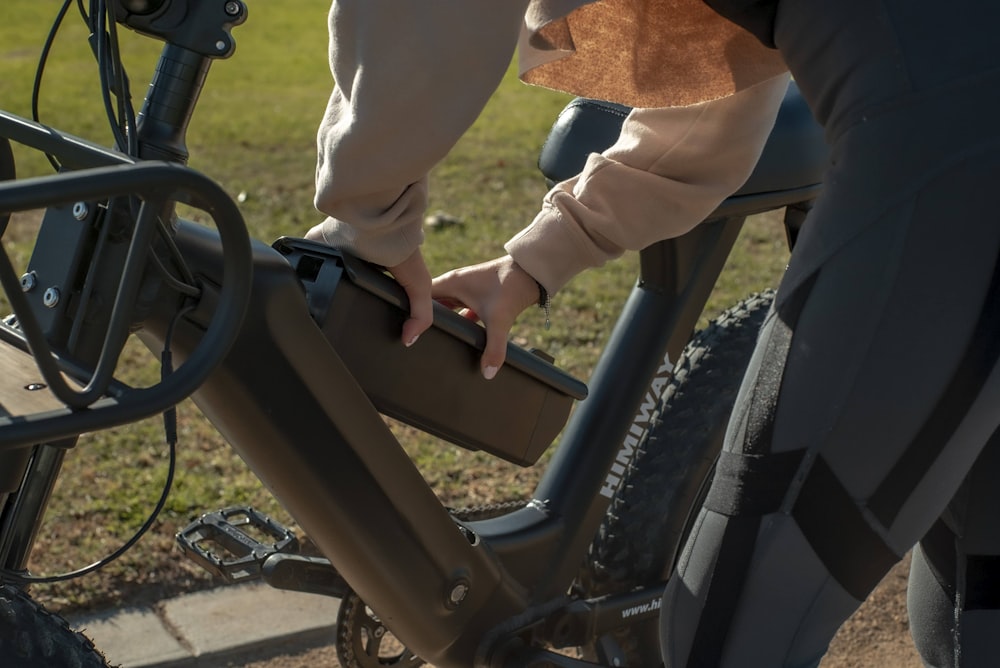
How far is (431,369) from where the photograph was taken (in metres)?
1.80

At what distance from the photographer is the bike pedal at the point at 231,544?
1883mm

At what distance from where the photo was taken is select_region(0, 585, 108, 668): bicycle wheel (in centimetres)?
135

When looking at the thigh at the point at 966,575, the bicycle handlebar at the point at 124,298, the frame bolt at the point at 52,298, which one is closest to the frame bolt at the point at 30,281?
the frame bolt at the point at 52,298

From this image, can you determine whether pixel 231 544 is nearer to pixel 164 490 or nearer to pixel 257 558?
pixel 257 558

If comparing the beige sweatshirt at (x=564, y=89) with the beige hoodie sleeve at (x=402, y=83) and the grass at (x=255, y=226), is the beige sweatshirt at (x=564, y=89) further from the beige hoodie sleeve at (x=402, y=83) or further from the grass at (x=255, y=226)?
the grass at (x=255, y=226)

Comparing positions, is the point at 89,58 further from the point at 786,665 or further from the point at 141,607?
the point at 786,665

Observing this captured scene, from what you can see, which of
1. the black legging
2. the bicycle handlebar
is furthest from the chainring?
the bicycle handlebar

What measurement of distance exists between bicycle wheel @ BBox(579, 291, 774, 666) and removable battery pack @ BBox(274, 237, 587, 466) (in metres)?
0.21

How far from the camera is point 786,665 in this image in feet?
4.51

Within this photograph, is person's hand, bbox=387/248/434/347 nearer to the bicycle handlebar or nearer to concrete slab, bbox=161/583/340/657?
the bicycle handlebar

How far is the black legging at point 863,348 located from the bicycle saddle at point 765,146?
0.74m

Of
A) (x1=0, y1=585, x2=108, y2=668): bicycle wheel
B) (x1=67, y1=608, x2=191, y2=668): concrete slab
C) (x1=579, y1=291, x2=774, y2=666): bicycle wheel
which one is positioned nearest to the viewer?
(x1=0, y1=585, x2=108, y2=668): bicycle wheel

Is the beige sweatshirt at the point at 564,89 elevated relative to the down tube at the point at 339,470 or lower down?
elevated

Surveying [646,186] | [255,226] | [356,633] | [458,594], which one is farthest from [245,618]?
[255,226]
